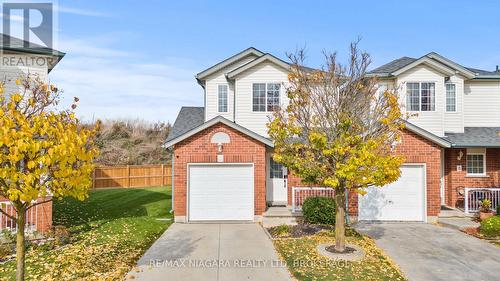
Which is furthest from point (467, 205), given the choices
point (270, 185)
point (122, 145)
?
point (122, 145)

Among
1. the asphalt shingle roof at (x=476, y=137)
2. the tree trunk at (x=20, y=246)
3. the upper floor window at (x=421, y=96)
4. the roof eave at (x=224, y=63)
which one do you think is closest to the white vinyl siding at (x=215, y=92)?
the roof eave at (x=224, y=63)

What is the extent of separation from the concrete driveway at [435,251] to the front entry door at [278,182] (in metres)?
4.18

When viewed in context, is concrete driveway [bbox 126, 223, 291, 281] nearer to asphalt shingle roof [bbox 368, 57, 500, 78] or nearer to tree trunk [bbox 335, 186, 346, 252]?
tree trunk [bbox 335, 186, 346, 252]

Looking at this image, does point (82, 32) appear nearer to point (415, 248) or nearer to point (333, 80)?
point (333, 80)

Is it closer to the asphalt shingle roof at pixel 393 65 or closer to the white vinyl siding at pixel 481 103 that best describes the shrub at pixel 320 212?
the asphalt shingle roof at pixel 393 65

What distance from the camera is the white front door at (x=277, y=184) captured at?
16.5 m

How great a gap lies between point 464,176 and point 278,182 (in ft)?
28.1

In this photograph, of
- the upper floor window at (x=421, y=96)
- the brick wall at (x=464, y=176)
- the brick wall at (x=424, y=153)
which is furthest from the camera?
the upper floor window at (x=421, y=96)

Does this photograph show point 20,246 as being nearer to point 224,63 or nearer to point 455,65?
point 224,63

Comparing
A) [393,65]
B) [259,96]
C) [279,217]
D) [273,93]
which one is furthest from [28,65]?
[393,65]

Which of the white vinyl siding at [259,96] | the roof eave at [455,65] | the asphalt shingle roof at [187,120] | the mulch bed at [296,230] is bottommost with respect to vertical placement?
the mulch bed at [296,230]

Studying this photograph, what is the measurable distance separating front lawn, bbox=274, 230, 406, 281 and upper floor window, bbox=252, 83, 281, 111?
7494 millimetres

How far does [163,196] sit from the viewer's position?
21.7 m

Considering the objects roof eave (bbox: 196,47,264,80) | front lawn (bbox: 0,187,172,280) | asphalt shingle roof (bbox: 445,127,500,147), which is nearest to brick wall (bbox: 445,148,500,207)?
asphalt shingle roof (bbox: 445,127,500,147)
